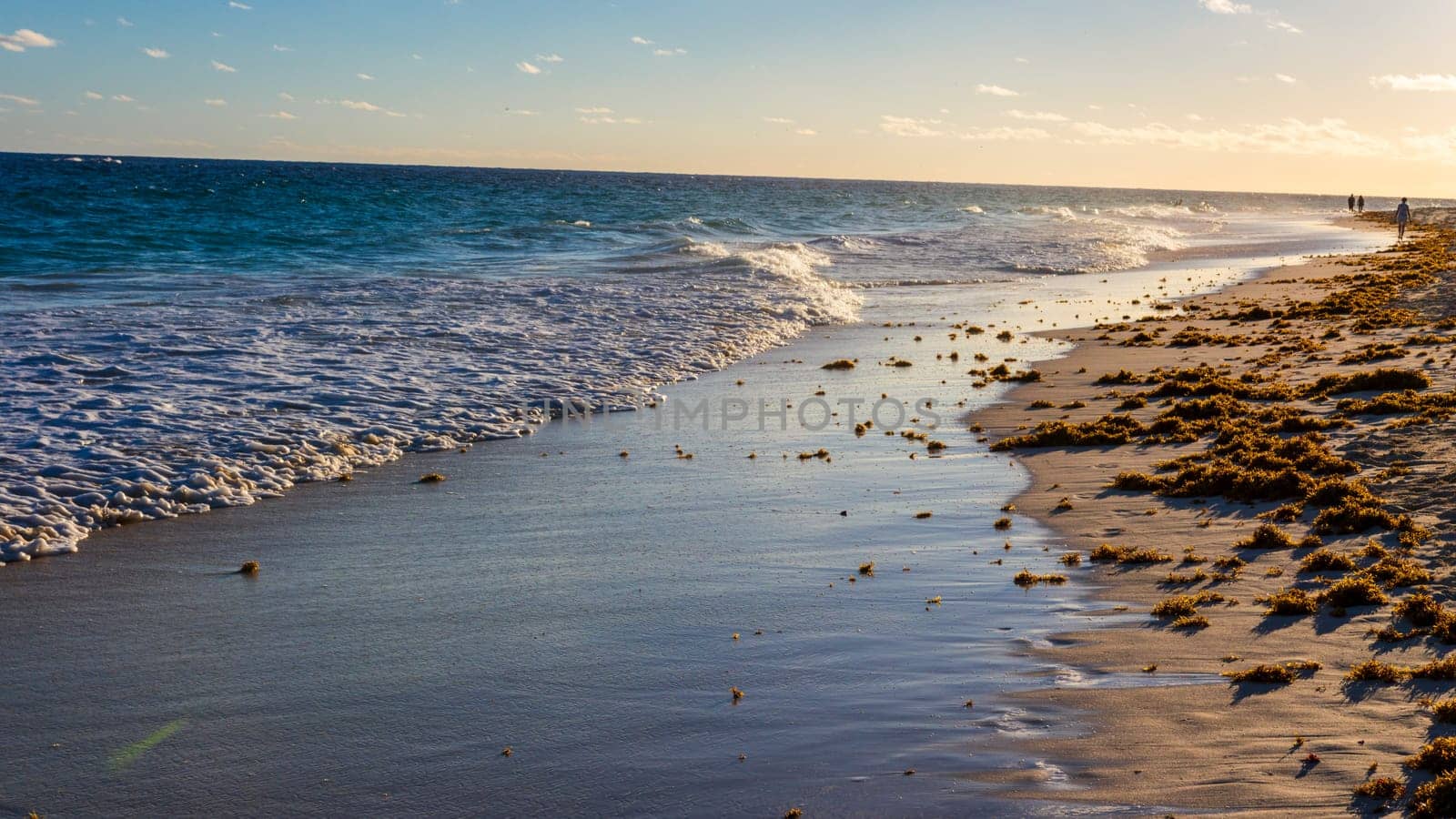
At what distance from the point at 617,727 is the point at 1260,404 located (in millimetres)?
9055

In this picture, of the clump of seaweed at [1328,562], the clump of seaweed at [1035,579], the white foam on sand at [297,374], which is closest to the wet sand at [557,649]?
the clump of seaweed at [1035,579]

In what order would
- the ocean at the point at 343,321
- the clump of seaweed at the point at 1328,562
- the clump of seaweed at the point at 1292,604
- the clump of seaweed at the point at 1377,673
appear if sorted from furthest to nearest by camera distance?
1. the ocean at the point at 343,321
2. the clump of seaweed at the point at 1328,562
3. the clump of seaweed at the point at 1292,604
4. the clump of seaweed at the point at 1377,673

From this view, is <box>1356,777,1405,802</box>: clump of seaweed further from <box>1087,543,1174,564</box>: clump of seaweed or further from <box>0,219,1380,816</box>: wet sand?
Answer: <box>1087,543,1174,564</box>: clump of seaweed

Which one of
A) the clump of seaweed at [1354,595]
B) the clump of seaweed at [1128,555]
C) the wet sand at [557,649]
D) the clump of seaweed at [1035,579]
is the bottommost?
the wet sand at [557,649]

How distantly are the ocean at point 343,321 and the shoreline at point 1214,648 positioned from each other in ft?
19.2

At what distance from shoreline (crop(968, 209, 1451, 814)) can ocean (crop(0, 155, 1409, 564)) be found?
5.86 m

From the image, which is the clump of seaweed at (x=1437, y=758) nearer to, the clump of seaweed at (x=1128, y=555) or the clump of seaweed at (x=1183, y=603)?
the clump of seaweed at (x=1183, y=603)

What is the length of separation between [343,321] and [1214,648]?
15506 millimetres

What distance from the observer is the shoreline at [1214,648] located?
406 cm

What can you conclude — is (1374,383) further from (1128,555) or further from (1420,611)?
(1420,611)

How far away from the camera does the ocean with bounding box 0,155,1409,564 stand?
9250mm

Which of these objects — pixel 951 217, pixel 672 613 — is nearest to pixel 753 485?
pixel 672 613

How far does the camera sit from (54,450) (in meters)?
9.20

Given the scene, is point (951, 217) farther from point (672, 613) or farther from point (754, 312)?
point (672, 613)
